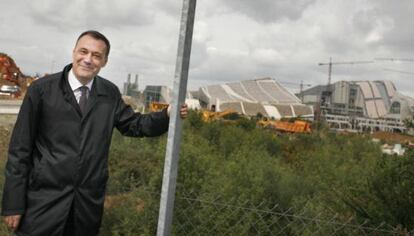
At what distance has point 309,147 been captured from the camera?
1717cm

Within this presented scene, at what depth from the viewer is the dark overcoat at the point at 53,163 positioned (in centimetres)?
218

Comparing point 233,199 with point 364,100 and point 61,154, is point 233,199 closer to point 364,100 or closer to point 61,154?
point 61,154

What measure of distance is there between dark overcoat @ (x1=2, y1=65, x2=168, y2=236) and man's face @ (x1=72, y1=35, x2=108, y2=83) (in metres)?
0.09

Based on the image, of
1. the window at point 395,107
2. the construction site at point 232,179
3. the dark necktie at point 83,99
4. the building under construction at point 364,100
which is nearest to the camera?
the dark necktie at point 83,99

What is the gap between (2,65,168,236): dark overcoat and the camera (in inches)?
85.7

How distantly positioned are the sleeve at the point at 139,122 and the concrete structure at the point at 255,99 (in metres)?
93.0

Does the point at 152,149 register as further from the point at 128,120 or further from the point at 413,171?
the point at 128,120

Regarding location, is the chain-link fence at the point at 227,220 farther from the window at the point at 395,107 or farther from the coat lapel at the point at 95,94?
the window at the point at 395,107

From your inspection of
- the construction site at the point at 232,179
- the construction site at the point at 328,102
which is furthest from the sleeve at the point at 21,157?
the construction site at the point at 328,102

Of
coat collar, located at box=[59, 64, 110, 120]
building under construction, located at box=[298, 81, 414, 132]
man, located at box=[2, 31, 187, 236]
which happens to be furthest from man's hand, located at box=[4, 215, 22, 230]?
building under construction, located at box=[298, 81, 414, 132]

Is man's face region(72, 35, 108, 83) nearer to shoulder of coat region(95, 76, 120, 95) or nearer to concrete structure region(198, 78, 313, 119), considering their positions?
shoulder of coat region(95, 76, 120, 95)

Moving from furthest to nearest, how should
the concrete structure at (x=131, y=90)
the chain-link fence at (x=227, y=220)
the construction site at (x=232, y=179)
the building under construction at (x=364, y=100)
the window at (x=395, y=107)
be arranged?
the window at (x=395, y=107) → the building under construction at (x=364, y=100) → the concrete structure at (x=131, y=90) → the construction site at (x=232, y=179) → the chain-link fence at (x=227, y=220)

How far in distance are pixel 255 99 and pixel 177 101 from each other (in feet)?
352

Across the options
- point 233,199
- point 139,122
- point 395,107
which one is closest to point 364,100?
point 395,107
